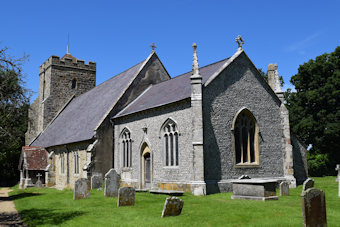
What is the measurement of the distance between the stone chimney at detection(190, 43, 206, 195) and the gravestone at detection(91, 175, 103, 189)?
24.2 feet

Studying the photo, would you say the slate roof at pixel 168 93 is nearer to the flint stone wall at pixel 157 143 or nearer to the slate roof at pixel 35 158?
the flint stone wall at pixel 157 143

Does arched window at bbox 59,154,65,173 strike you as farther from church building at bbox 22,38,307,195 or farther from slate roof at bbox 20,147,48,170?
slate roof at bbox 20,147,48,170

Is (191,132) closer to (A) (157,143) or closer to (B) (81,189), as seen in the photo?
(A) (157,143)

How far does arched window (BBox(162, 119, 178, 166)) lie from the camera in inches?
767

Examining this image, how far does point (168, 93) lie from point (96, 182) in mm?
7342

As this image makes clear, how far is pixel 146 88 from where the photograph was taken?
27250 mm

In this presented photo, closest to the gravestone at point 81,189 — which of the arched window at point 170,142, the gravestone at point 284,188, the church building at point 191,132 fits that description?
the church building at point 191,132

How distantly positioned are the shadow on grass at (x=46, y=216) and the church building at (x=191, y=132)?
6.87 metres

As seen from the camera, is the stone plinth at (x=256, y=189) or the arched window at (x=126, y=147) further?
the arched window at (x=126, y=147)

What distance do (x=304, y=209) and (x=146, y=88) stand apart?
19.8 m

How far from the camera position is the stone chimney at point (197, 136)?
17375mm

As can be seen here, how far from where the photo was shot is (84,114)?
30.4 m

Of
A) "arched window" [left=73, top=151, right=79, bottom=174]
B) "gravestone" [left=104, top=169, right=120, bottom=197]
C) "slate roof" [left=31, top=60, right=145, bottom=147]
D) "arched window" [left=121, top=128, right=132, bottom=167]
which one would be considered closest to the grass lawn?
"gravestone" [left=104, top=169, right=120, bottom=197]

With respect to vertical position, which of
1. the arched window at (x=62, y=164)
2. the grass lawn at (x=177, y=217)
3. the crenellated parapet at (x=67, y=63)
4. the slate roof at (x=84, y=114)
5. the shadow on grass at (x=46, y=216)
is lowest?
the shadow on grass at (x=46, y=216)
